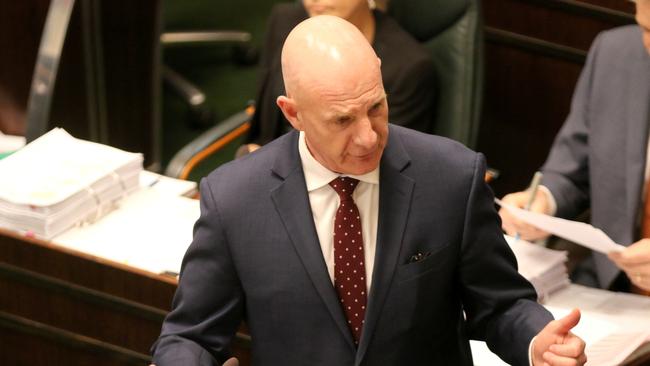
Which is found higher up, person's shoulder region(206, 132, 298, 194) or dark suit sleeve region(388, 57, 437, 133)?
person's shoulder region(206, 132, 298, 194)

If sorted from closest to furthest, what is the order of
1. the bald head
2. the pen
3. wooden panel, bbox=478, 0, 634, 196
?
1. the bald head
2. the pen
3. wooden panel, bbox=478, 0, 634, 196

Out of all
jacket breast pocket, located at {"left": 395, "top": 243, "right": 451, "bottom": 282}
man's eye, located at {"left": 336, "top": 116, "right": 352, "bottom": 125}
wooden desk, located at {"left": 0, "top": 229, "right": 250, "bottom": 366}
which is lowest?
wooden desk, located at {"left": 0, "top": 229, "right": 250, "bottom": 366}

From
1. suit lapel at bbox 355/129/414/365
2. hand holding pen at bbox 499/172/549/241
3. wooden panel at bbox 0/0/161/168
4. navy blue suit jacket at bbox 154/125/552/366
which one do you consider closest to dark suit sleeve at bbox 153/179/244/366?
navy blue suit jacket at bbox 154/125/552/366

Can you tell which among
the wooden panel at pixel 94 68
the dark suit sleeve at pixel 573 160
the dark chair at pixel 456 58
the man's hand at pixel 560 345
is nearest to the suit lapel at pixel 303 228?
the man's hand at pixel 560 345

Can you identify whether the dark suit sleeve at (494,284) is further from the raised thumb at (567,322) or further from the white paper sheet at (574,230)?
the white paper sheet at (574,230)

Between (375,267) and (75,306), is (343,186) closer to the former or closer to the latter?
(375,267)

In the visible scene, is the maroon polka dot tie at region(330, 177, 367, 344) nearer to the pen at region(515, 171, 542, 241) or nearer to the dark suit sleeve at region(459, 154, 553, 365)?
the dark suit sleeve at region(459, 154, 553, 365)

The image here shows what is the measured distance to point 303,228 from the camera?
2088 mm

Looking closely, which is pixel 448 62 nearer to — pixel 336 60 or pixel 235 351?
pixel 235 351

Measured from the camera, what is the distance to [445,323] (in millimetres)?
2166

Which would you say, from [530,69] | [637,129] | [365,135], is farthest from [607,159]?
[365,135]

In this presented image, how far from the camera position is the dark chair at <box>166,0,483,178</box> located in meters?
3.21

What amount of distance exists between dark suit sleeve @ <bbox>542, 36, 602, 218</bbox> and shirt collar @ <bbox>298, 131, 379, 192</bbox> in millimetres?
1041

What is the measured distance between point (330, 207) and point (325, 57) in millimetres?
298
